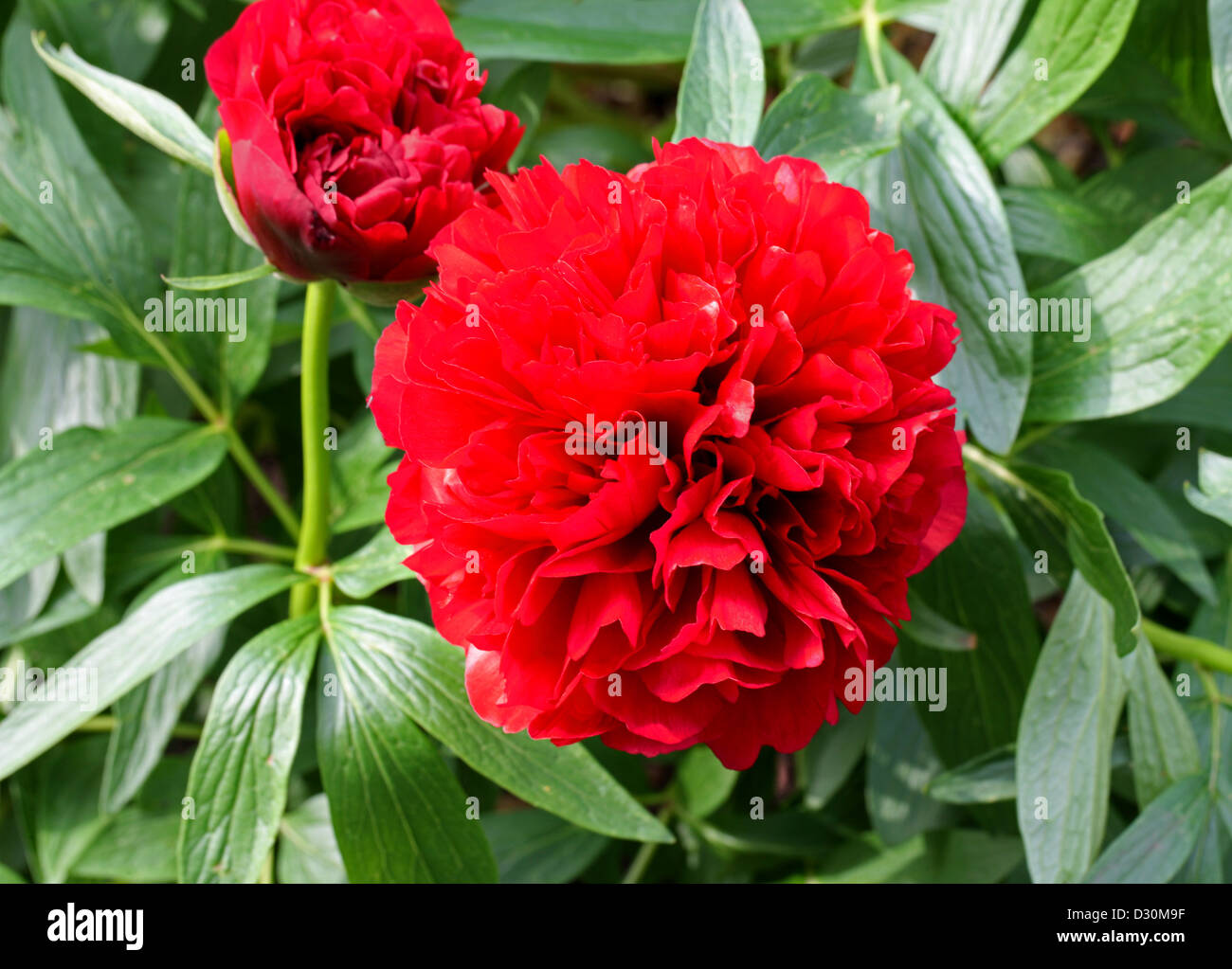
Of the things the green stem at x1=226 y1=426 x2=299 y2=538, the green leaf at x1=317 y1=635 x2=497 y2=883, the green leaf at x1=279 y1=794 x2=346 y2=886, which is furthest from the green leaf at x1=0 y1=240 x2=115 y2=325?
the green leaf at x1=279 y1=794 x2=346 y2=886

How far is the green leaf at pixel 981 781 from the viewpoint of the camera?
0.79m

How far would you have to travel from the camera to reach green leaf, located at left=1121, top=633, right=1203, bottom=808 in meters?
0.78

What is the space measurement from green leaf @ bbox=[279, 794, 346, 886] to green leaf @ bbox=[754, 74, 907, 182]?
0.68 metres

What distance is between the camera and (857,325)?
20.5 inches

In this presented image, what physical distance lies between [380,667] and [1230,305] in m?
0.64

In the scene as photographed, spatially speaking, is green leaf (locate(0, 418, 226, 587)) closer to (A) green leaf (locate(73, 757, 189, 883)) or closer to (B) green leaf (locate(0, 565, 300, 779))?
(B) green leaf (locate(0, 565, 300, 779))

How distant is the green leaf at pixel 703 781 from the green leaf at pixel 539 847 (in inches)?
3.8

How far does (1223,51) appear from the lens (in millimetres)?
734

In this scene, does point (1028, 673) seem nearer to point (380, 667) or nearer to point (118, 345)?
point (380, 667)

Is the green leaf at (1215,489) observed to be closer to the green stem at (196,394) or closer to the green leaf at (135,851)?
the green stem at (196,394)

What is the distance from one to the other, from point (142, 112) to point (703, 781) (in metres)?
0.73

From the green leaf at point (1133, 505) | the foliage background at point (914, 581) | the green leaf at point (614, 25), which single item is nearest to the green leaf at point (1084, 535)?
the foliage background at point (914, 581)

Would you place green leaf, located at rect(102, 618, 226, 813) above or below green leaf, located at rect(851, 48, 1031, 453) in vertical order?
below

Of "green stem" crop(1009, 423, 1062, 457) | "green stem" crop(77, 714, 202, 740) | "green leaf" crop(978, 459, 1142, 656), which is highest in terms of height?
"green stem" crop(1009, 423, 1062, 457)
